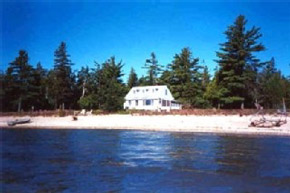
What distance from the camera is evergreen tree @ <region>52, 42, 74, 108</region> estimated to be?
205 ft

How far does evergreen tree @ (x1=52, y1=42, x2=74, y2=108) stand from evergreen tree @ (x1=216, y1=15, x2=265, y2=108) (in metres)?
28.6

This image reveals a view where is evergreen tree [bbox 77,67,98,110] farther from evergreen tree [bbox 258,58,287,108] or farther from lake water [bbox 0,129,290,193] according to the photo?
lake water [bbox 0,129,290,193]

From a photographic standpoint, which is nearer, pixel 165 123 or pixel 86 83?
pixel 165 123

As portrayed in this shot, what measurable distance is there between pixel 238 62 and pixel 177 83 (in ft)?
49.5

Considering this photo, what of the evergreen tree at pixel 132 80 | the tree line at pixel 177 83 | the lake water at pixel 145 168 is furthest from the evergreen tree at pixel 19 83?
the lake water at pixel 145 168

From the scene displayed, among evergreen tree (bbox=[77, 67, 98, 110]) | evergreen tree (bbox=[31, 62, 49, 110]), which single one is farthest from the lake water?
evergreen tree (bbox=[77, 67, 98, 110])

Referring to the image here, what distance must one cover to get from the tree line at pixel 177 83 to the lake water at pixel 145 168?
96.0 ft

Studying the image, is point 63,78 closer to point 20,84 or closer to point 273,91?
point 20,84

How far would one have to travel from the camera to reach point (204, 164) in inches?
585

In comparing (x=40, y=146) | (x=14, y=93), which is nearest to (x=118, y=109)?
(x=14, y=93)

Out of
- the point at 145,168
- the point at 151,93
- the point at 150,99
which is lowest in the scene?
the point at 145,168

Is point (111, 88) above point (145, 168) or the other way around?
above

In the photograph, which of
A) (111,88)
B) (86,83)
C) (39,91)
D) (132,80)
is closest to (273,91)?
(111,88)

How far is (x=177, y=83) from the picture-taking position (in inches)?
2459
